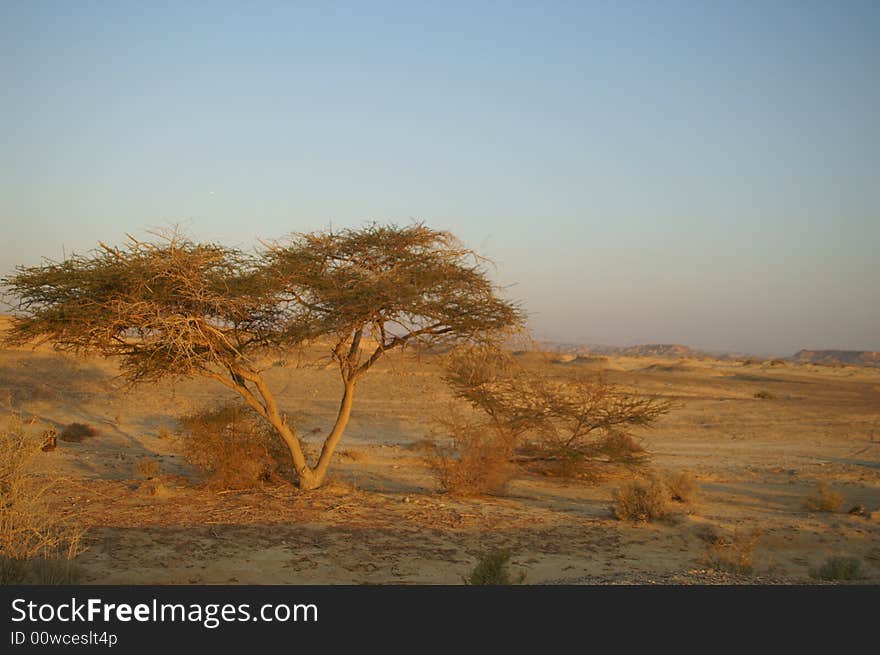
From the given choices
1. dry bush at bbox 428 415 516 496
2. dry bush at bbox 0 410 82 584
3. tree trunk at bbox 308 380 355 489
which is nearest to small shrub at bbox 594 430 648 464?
dry bush at bbox 428 415 516 496

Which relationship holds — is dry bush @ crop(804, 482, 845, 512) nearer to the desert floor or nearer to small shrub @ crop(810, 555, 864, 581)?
the desert floor

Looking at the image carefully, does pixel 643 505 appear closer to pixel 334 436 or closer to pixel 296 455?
pixel 334 436

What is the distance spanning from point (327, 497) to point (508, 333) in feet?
13.3

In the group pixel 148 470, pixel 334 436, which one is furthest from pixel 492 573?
pixel 148 470

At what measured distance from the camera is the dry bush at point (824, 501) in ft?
→ 43.0

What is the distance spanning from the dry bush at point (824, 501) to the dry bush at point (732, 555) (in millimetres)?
3619

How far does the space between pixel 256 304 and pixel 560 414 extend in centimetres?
732

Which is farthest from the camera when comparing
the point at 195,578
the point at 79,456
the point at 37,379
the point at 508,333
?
the point at 37,379

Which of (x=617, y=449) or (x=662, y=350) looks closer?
(x=617, y=449)

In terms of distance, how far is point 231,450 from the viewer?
1289cm

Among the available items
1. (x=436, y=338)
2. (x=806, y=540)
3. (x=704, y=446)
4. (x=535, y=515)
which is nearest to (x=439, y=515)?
(x=535, y=515)

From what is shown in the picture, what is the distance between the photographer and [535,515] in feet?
39.8
